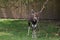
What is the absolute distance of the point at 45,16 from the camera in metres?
17.8

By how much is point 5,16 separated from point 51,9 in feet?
11.1

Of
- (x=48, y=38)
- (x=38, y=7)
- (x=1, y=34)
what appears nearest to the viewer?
(x=48, y=38)

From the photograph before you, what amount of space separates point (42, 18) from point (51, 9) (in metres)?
0.92

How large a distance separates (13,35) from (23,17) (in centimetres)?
746

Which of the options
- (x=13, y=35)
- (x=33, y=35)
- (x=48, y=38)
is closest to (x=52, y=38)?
(x=48, y=38)

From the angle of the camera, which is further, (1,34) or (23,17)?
(23,17)

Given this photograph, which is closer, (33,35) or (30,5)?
(33,35)

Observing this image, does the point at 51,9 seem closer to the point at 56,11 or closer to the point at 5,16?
the point at 56,11

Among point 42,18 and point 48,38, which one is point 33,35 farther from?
point 42,18

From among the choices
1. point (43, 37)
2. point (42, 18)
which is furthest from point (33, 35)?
point (42, 18)

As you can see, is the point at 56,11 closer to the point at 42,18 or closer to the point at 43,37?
the point at 42,18

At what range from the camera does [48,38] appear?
9867 millimetres

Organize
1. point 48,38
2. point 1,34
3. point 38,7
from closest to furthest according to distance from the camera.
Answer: point 48,38, point 1,34, point 38,7

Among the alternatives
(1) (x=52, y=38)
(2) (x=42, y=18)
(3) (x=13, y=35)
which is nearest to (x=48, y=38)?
(1) (x=52, y=38)
